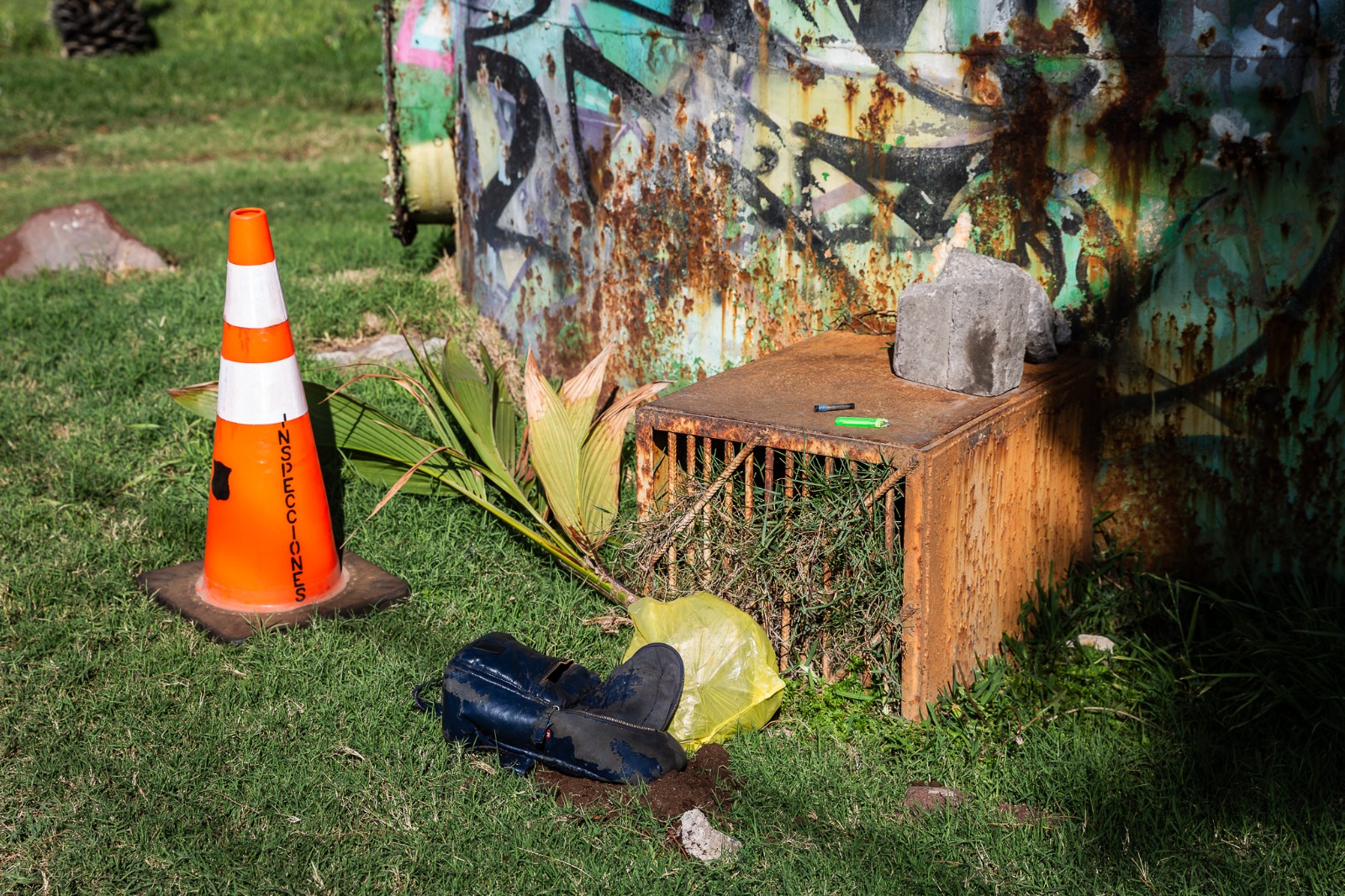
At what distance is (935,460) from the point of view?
2826 mm

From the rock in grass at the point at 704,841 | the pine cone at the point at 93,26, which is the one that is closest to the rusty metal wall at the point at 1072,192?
the rock in grass at the point at 704,841

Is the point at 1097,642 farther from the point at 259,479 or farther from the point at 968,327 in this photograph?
the point at 259,479

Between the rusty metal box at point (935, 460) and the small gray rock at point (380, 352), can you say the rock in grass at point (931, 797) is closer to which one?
the rusty metal box at point (935, 460)

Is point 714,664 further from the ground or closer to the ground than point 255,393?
closer to the ground

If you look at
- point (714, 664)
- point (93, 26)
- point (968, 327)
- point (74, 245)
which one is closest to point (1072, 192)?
point (968, 327)

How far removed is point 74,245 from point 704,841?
6.00 m

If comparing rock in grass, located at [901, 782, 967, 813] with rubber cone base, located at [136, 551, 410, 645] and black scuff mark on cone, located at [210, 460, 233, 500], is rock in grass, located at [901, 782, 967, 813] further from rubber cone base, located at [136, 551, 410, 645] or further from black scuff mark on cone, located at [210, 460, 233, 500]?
black scuff mark on cone, located at [210, 460, 233, 500]

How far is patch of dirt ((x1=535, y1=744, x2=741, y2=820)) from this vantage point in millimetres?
2689

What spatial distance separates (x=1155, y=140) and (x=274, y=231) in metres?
5.89

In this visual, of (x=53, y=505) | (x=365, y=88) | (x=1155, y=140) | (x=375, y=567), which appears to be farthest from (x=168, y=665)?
(x=365, y=88)

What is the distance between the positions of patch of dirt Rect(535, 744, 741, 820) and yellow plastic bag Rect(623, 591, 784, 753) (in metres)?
0.15

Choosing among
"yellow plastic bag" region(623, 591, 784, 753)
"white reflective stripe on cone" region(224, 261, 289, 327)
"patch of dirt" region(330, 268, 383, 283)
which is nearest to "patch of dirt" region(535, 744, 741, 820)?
"yellow plastic bag" region(623, 591, 784, 753)

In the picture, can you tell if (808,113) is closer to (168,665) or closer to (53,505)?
(168,665)

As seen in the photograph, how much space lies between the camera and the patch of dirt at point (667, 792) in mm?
2689
